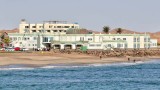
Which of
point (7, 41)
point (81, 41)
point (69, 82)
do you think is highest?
point (7, 41)

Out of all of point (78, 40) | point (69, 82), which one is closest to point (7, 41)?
point (78, 40)

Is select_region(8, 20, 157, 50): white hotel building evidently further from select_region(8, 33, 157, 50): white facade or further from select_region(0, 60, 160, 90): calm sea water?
select_region(0, 60, 160, 90): calm sea water

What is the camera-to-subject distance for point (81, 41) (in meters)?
178

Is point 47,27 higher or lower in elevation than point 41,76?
higher

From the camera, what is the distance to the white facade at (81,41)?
587 ft

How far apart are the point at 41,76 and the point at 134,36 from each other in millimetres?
104746

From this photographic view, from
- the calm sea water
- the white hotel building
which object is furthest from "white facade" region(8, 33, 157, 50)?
the calm sea water

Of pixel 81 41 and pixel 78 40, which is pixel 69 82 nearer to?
pixel 81 41

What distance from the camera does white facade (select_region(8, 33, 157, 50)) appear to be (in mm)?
178875

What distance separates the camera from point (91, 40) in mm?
180125

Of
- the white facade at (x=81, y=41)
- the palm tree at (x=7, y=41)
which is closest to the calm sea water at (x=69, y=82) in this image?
the white facade at (x=81, y=41)

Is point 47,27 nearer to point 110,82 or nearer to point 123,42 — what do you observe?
point 123,42

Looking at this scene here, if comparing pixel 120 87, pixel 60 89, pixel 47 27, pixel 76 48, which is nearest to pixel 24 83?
pixel 60 89

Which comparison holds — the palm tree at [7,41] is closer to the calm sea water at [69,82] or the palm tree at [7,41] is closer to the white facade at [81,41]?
the white facade at [81,41]
